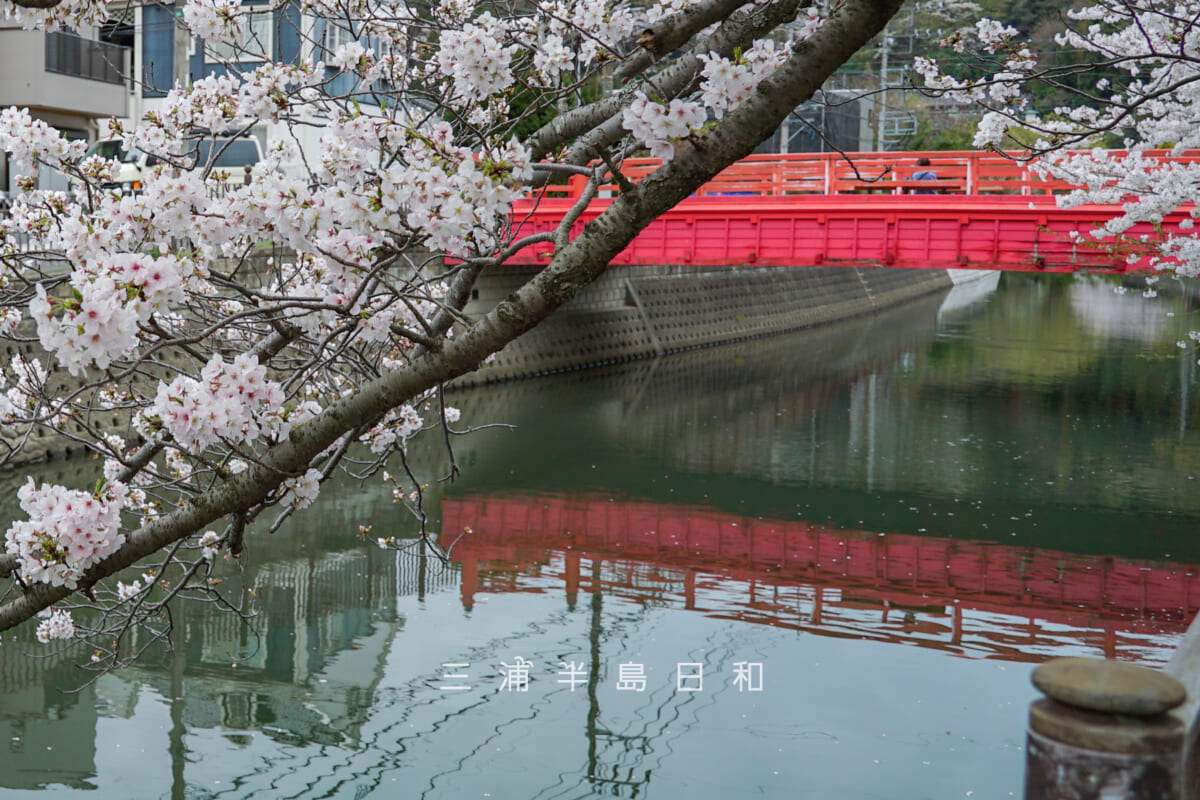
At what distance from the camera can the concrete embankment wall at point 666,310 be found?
72.6 feet

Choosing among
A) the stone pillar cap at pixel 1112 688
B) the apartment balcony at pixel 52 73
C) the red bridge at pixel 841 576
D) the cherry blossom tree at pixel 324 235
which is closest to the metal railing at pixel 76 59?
the apartment balcony at pixel 52 73

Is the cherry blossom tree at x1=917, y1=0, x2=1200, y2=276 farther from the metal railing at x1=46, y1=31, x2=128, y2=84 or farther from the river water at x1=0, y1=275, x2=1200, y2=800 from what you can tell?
the metal railing at x1=46, y1=31, x2=128, y2=84

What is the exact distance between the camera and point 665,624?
9062 millimetres

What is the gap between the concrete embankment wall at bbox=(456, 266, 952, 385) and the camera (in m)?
22.1

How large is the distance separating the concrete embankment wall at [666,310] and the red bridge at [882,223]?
1.78m

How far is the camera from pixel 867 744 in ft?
22.6

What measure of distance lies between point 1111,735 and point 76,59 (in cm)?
2168

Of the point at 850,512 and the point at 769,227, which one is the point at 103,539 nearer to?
the point at 850,512

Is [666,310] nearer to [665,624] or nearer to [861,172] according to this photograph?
[861,172]

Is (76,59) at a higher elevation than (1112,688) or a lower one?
higher

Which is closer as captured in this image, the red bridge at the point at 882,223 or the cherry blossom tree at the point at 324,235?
the cherry blossom tree at the point at 324,235

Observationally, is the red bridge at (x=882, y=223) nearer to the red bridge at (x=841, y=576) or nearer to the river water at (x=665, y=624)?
the river water at (x=665, y=624)

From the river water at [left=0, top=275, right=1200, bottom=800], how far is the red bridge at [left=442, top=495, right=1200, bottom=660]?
39mm

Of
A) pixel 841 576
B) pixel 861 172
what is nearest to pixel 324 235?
pixel 841 576
